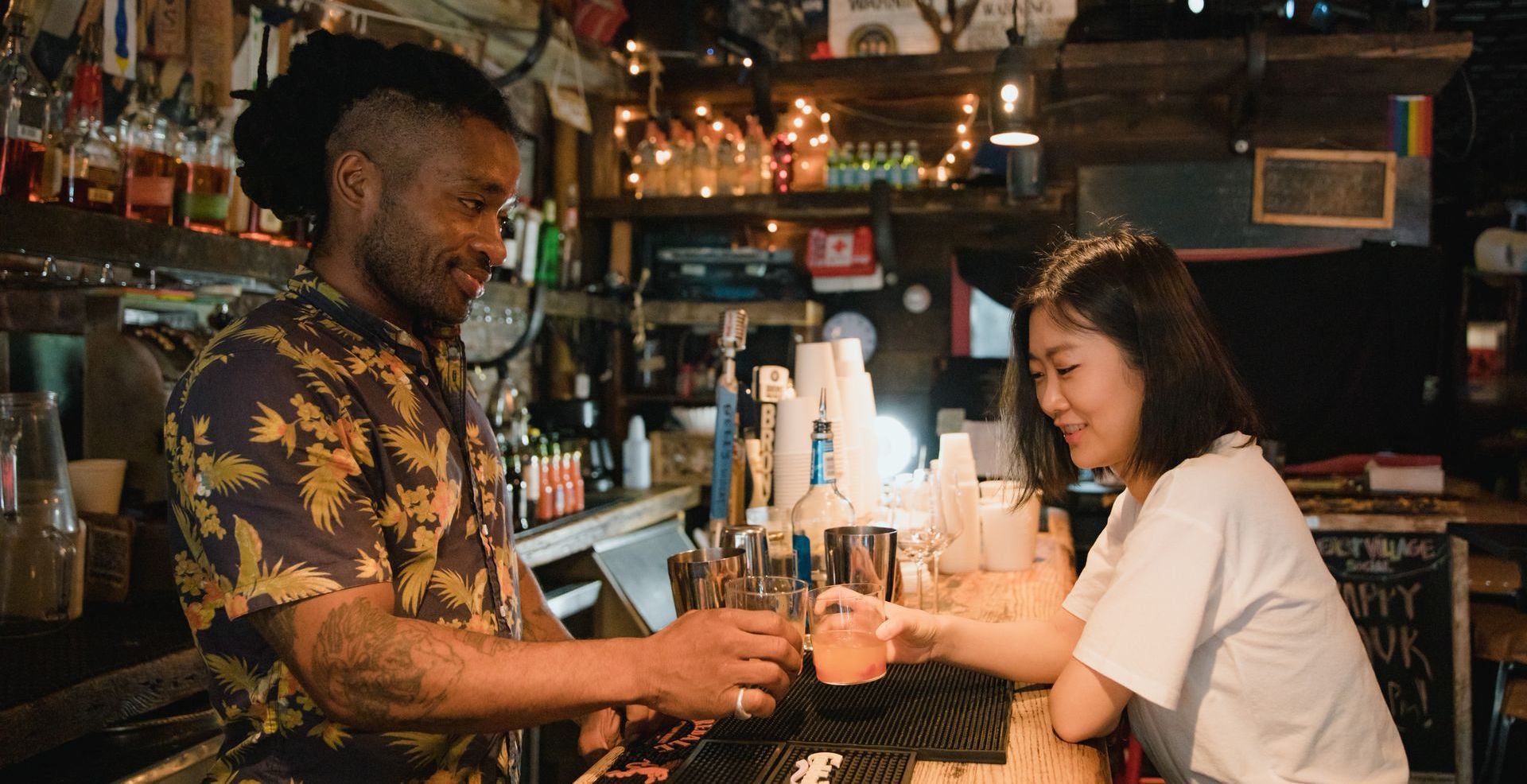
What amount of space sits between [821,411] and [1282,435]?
12.1 ft

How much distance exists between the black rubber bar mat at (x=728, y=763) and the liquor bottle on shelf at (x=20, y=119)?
1.92m

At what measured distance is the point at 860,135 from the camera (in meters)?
5.51

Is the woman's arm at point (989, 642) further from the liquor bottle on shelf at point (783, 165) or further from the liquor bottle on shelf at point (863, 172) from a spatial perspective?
the liquor bottle on shelf at point (783, 165)

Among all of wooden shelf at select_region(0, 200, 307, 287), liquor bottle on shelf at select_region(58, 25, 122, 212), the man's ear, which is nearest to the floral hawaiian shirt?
the man's ear

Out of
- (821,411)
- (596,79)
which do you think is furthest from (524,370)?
(821,411)

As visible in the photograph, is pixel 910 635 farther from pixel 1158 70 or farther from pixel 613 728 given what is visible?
pixel 1158 70

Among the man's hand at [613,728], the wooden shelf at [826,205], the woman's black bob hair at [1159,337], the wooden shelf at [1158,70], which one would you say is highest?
the wooden shelf at [1158,70]

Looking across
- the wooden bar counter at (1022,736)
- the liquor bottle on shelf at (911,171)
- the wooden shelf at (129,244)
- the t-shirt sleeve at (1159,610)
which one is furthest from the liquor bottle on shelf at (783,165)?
the t-shirt sleeve at (1159,610)

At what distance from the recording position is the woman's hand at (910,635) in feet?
5.25

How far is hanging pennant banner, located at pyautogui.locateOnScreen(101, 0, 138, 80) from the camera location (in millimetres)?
2645

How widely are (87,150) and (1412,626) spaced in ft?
15.2

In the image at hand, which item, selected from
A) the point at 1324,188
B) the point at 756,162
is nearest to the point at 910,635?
the point at 756,162

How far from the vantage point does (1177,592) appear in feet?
4.63

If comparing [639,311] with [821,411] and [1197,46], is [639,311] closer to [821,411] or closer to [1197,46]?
[1197,46]
